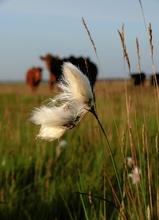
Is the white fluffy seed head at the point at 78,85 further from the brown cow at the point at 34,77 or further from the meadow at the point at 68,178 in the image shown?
the brown cow at the point at 34,77

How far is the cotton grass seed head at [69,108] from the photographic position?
107 centimetres

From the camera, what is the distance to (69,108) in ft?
3.67

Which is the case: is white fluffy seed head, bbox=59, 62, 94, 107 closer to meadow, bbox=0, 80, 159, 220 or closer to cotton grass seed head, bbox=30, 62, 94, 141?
cotton grass seed head, bbox=30, 62, 94, 141

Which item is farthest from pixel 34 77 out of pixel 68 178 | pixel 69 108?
pixel 69 108

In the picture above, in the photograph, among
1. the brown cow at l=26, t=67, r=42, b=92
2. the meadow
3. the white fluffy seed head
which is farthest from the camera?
the brown cow at l=26, t=67, r=42, b=92

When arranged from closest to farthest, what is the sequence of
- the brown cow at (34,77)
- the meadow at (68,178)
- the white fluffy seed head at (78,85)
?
the white fluffy seed head at (78,85) < the meadow at (68,178) < the brown cow at (34,77)

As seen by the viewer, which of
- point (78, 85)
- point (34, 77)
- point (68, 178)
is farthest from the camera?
point (34, 77)

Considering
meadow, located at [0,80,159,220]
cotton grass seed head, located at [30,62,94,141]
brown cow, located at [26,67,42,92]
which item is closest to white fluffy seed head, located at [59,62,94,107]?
cotton grass seed head, located at [30,62,94,141]

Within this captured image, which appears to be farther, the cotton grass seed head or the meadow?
the meadow

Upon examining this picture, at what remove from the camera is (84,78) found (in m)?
1.08

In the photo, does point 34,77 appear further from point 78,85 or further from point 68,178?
point 78,85

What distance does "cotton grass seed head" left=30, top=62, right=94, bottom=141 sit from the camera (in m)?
1.07

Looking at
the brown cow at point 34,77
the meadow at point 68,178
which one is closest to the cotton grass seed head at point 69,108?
the meadow at point 68,178

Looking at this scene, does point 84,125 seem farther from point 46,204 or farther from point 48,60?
point 48,60
